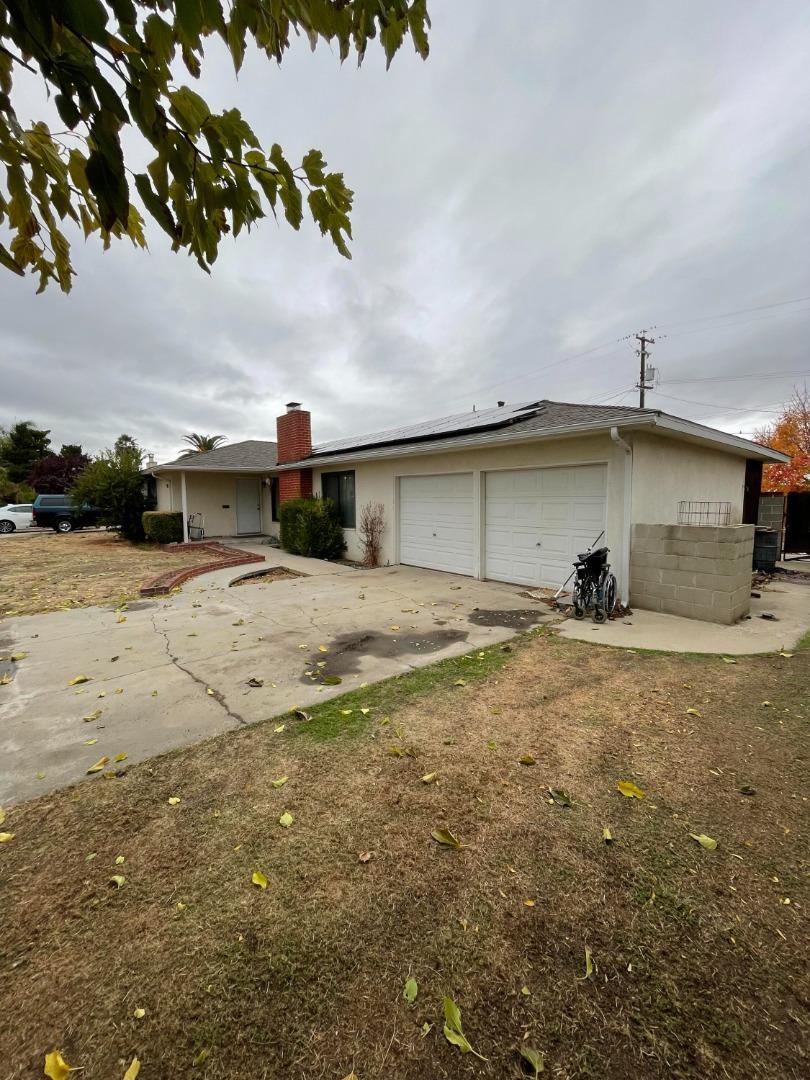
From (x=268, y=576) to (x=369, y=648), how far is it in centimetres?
597

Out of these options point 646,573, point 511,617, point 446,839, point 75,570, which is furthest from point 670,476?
point 75,570

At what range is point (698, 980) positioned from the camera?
1.57m

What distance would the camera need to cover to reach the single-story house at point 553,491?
22.7ft

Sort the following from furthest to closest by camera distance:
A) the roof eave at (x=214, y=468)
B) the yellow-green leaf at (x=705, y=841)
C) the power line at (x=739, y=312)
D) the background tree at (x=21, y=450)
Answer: the background tree at (x=21, y=450) → the power line at (x=739, y=312) → the roof eave at (x=214, y=468) → the yellow-green leaf at (x=705, y=841)

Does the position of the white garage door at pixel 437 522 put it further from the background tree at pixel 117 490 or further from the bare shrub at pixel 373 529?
the background tree at pixel 117 490

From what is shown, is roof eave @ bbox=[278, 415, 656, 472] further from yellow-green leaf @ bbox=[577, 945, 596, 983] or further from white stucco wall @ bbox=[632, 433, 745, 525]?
yellow-green leaf @ bbox=[577, 945, 596, 983]

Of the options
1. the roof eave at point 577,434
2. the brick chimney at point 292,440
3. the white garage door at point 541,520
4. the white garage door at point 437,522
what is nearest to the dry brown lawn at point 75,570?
the brick chimney at point 292,440

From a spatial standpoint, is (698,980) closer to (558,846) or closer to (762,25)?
(558,846)

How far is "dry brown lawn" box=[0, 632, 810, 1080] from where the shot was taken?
54.5 inches

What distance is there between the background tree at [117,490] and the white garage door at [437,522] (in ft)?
39.6

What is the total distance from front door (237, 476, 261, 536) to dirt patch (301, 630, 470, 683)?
1481cm

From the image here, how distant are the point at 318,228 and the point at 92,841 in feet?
9.63

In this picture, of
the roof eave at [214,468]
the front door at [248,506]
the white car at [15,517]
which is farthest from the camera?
the white car at [15,517]

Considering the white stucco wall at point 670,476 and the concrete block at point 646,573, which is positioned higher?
the white stucco wall at point 670,476
